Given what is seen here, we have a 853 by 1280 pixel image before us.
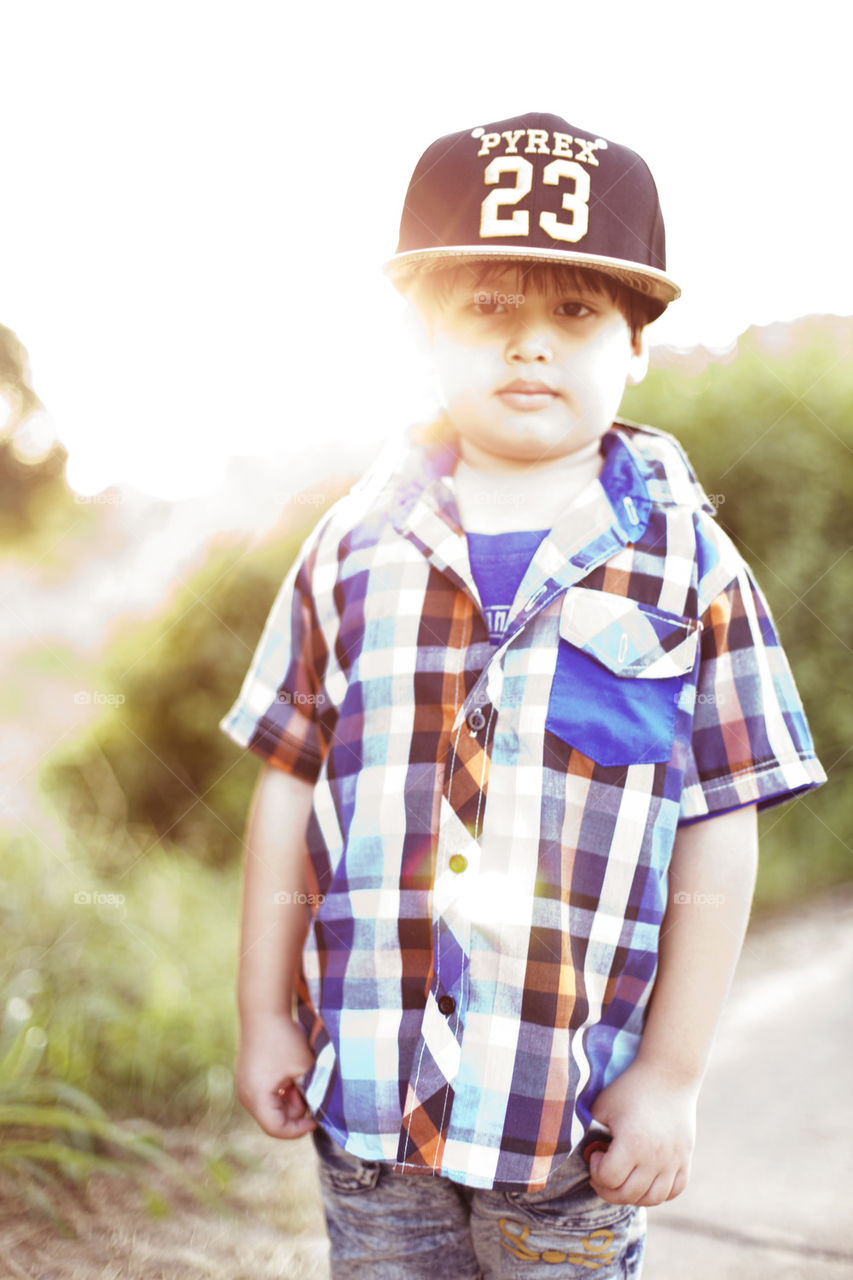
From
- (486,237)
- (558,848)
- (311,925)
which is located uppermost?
(486,237)

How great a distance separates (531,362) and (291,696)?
1.93 feet

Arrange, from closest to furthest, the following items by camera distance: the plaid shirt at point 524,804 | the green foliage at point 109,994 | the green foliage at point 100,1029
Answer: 1. the plaid shirt at point 524,804
2. the green foliage at point 100,1029
3. the green foliage at point 109,994

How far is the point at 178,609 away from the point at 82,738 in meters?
0.52

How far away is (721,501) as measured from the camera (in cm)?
380

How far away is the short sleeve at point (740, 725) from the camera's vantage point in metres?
1.30

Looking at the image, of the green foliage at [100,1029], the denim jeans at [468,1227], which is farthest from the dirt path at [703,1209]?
the denim jeans at [468,1227]

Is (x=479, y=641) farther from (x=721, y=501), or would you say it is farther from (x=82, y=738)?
(x=721, y=501)

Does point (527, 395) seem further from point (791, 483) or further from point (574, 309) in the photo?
point (791, 483)

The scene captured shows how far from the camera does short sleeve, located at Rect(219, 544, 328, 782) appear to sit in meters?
1.52

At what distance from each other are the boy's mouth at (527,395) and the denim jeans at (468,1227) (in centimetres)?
95

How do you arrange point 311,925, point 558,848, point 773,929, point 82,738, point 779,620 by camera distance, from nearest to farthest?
point 558,848, point 311,925, point 82,738, point 773,929, point 779,620

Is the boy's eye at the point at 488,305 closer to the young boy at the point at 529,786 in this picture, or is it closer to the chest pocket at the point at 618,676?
the young boy at the point at 529,786

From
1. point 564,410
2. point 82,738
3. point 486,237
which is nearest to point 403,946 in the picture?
point 564,410

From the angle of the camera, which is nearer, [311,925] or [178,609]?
[311,925]
